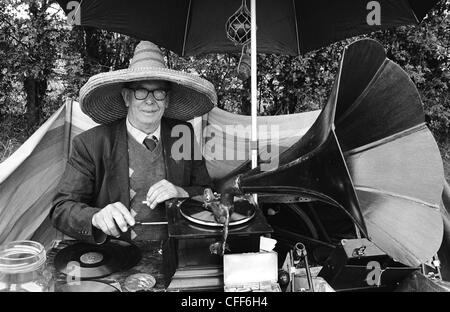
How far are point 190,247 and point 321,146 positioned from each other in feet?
1.89

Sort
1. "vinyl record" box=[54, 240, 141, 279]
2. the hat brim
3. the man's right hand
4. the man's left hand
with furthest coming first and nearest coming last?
1. the hat brim
2. the man's left hand
3. the man's right hand
4. "vinyl record" box=[54, 240, 141, 279]

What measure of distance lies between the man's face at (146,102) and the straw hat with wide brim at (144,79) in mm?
83

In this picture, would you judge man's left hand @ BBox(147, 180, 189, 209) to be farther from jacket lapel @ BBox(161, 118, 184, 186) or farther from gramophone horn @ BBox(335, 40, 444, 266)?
gramophone horn @ BBox(335, 40, 444, 266)

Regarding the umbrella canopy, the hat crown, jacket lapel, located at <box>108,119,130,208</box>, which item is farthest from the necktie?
the umbrella canopy

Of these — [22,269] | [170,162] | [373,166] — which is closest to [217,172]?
[170,162]

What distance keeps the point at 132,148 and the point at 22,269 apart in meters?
1.16

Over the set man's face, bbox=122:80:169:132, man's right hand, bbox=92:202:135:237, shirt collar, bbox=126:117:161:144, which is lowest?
man's right hand, bbox=92:202:135:237

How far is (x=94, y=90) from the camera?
2438mm

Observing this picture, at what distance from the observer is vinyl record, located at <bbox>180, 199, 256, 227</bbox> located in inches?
60.9

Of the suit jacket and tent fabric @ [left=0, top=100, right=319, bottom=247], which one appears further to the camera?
tent fabric @ [left=0, top=100, right=319, bottom=247]

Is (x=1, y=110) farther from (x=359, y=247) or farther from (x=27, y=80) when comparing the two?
(x=359, y=247)

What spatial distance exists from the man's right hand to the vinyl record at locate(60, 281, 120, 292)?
28 cm

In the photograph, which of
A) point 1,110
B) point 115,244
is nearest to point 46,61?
point 1,110

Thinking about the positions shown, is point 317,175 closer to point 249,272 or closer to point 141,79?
point 249,272
